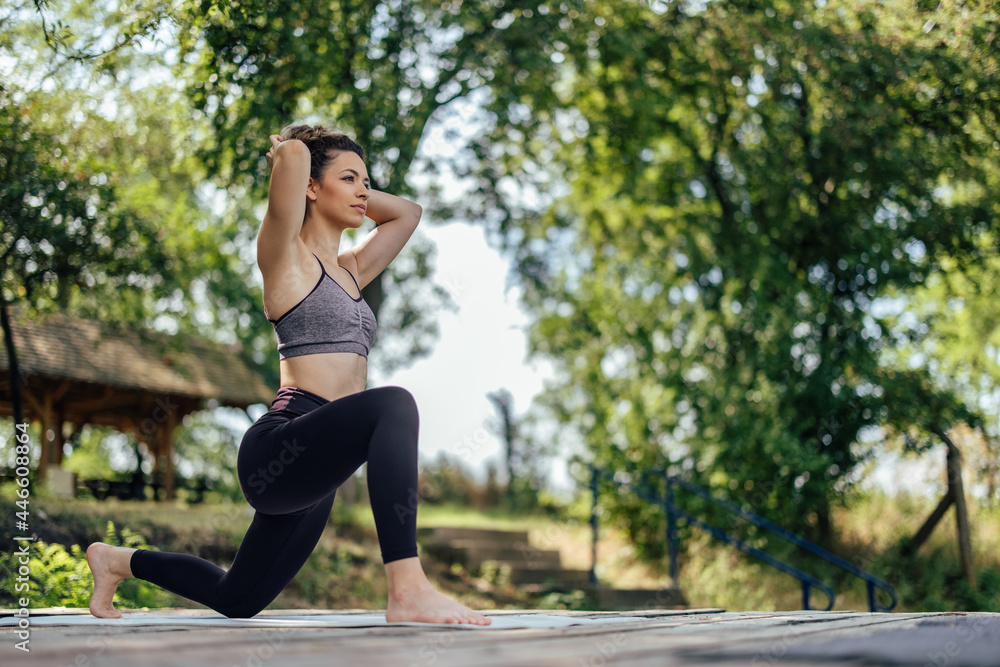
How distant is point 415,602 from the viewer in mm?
2166

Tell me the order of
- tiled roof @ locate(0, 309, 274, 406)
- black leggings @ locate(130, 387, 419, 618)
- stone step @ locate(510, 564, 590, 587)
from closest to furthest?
black leggings @ locate(130, 387, 419, 618)
stone step @ locate(510, 564, 590, 587)
tiled roof @ locate(0, 309, 274, 406)

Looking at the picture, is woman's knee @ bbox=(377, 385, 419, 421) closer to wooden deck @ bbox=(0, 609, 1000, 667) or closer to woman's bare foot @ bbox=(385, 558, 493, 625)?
woman's bare foot @ bbox=(385, 558, 493, 625)

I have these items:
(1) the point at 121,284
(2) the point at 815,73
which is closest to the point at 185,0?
(1) the point at 121,284

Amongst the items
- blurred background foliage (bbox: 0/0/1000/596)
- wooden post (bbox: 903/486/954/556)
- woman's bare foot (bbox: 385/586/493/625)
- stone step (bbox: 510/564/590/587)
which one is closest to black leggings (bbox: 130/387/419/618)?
woman's bare foot (bbox: 385/586/493/625)

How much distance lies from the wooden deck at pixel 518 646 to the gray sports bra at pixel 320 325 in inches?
33.6

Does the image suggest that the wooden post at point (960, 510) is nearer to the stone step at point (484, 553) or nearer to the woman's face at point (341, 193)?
the stone step at point (484, 553)

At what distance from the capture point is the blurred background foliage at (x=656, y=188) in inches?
284

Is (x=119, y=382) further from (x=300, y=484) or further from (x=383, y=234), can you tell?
(x=300, y=484)

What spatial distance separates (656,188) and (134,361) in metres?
9.27

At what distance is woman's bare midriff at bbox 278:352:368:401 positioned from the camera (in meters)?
A: 2.60

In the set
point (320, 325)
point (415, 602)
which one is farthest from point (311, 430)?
point (415, 602)

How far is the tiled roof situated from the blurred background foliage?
181cm

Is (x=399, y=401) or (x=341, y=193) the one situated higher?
(x=341, y=193)

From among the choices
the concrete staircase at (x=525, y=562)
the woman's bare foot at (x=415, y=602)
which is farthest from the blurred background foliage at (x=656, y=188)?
the woman's bare foot at (x=415, y=602)
